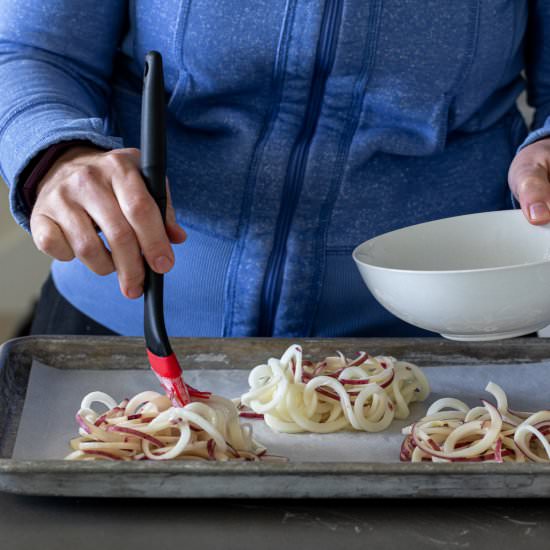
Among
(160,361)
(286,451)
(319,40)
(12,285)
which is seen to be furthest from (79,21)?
(12,285)

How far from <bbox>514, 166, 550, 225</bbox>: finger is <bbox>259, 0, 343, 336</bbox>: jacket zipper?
1.04 feet

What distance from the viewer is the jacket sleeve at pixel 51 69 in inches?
47.9

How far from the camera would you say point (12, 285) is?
3.37 m

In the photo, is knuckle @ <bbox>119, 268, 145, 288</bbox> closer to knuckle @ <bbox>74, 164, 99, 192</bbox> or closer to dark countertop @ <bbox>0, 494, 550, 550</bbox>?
knuckle @ <bbox>74, 164, 99, 192</bbox>

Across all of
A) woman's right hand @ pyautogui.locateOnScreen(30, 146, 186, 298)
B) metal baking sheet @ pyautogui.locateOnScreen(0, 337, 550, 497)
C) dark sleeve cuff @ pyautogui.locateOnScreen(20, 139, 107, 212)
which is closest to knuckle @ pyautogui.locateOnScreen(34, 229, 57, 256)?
woman's right hand @ pyautogui.locateOnScreen(30, 146, 186, 298)

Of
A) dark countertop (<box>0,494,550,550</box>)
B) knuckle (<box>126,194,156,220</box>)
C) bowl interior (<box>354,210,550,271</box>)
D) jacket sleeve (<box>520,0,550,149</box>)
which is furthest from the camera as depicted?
jacket sleeve (<box>520,0,550,149</box>)

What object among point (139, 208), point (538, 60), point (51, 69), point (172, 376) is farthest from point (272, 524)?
point (538, 60)

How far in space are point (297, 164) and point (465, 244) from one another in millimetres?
272

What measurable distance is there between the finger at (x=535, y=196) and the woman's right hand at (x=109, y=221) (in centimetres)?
43

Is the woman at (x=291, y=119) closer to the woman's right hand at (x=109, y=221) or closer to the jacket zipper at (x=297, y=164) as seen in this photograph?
the jacket zipper at (x=297, y=164)

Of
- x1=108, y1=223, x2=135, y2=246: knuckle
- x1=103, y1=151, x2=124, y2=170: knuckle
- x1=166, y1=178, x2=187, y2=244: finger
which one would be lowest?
x1=166, y1=178, x2=187, y2=244: finger

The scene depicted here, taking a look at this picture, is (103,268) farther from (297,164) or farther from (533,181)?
(533,181)

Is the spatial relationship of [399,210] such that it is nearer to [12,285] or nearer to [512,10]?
[512,10]

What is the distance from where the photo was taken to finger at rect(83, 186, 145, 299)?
1062 mm
